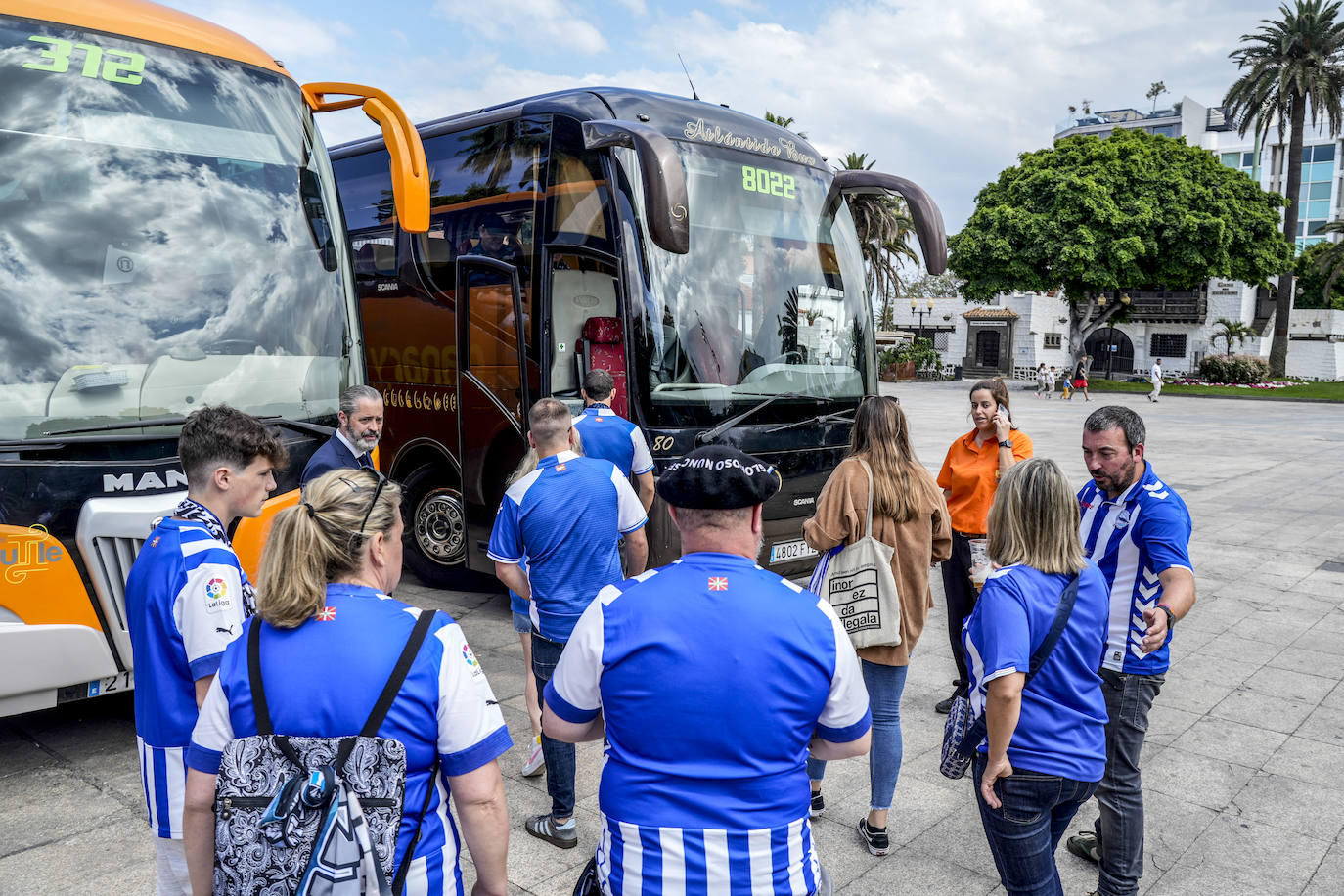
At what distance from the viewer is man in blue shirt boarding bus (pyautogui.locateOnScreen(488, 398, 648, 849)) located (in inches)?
158

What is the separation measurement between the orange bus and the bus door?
1770 mm

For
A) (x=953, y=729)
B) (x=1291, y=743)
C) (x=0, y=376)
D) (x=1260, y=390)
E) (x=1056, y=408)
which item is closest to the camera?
(x=953, y=729)

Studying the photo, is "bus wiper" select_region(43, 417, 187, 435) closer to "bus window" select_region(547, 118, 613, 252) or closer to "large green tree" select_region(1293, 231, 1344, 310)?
"bus window" select_region(547, 118, 613, 252)

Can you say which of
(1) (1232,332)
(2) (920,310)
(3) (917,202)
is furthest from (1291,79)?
(3) (917,202)

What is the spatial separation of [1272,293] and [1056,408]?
32138 mm

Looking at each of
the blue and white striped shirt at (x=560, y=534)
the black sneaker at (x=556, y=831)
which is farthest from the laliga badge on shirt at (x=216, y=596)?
the black sneaker at (x=556, y=831)

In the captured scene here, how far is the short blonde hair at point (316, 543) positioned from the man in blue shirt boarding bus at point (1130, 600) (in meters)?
2.69

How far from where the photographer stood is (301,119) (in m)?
5.68

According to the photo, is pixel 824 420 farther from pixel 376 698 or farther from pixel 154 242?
pixel 376 698

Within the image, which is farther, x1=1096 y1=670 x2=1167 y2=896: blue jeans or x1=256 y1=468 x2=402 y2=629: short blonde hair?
x1=1096 y1=670 x2=1167 y2=896: blue jeans

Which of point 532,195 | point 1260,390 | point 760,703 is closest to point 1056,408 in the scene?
point 1260,390

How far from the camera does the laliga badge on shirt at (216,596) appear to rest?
8.31 feet

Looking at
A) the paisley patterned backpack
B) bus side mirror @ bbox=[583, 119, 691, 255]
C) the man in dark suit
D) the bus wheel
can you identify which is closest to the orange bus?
the man in dark suit

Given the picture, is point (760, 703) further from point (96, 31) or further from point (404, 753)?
point (96, 31)
